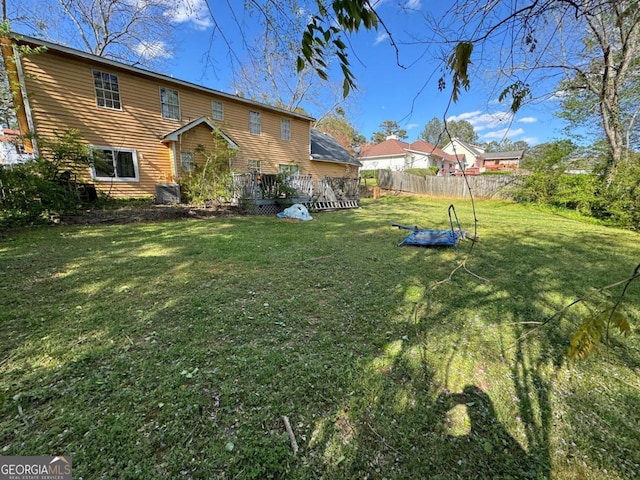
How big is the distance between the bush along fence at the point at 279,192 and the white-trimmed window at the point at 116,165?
3.96 m

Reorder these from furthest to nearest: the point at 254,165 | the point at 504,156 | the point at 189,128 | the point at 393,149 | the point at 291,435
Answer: the point at 504,156 → the point at 393,149 → the point at 254,165 → the point at 189,128 → the point at 291,435

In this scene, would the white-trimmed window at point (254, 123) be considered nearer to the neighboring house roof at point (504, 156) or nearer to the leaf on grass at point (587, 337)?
the leaf on grass at point (587, 337)

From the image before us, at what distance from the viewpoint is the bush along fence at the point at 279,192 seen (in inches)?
381

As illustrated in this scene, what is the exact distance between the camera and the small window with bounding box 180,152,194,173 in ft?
37.5

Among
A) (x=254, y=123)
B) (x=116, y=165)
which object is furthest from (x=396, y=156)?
(x=116, y=165)

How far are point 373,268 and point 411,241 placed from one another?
5.70 feet

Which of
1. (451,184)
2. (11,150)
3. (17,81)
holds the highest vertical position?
(17,81)

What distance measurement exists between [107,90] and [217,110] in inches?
163

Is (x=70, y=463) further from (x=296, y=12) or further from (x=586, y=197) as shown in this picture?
(x=586, y=197)

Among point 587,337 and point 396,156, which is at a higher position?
point 396,156

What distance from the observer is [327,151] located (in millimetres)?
18531

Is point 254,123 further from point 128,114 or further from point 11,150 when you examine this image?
point 11,150

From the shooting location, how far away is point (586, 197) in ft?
32.3

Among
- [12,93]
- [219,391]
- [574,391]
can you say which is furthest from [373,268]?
[12,93]
